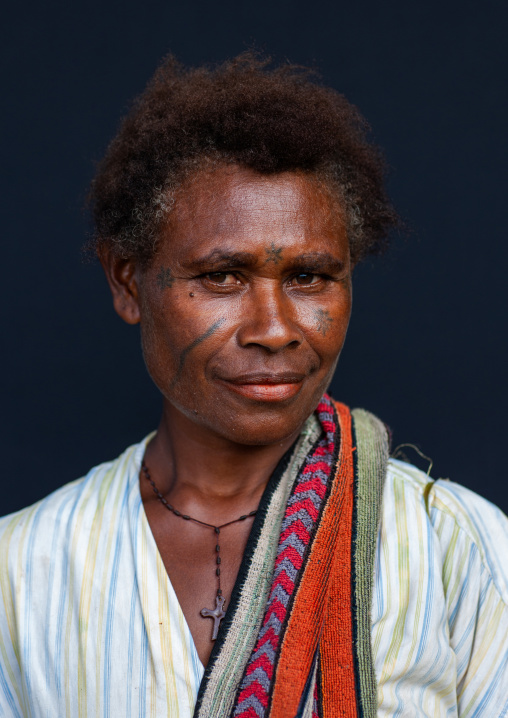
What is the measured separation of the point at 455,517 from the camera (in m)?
2.06

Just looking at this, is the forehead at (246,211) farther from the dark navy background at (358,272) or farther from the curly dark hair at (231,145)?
the dark navy background at (358,272)

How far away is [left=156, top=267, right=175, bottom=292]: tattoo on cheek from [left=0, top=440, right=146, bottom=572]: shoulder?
1.68ft

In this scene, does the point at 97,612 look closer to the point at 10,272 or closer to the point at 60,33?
the point at 10,272

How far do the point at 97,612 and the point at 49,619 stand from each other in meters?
0.12

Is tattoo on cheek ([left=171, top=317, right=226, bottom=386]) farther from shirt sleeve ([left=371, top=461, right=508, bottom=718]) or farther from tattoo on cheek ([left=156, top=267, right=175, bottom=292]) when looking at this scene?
shirt sleeve ([left=371, top=461, right=508, bottom=718])

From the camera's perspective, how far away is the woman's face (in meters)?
1.90

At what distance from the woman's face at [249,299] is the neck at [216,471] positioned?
14 cm

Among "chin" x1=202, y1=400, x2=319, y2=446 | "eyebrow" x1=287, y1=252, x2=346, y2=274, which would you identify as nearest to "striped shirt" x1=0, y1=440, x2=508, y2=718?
"chin" x1=202, y1=400, x2=319, y2=446

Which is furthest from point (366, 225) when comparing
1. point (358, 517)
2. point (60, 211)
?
point (60, 211)

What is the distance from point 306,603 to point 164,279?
74 centimetres

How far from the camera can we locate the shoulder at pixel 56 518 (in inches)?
83.3

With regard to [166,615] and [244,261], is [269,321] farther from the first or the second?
[166,615]

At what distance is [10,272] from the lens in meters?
3.18

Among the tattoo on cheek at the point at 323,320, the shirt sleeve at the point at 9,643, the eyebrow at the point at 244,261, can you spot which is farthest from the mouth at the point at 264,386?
the shirt sleeve at the point at 9,643
